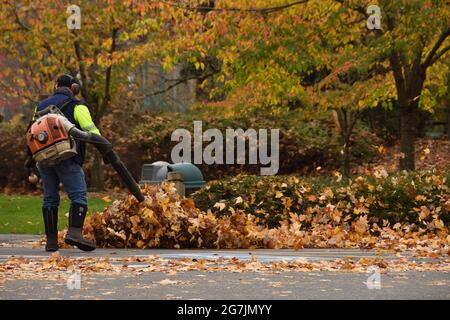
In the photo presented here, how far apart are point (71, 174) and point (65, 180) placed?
11cm

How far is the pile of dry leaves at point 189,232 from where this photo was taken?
503 inches

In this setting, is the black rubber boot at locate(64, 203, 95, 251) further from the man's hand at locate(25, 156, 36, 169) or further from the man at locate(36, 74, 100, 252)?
the man's hand at locate(25, 156, 36, 169)

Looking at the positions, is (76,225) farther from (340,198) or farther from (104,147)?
(340,198)

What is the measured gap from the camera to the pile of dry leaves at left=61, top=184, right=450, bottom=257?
41.9 feet

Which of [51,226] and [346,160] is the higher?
[346,160]

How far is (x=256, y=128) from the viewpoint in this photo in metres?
28.2

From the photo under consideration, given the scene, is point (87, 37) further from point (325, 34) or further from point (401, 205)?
point (401, 205)

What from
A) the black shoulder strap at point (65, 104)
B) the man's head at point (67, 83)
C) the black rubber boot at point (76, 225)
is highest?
the man's head at point (67, 83)

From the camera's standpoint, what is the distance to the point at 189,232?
12852 millimetres

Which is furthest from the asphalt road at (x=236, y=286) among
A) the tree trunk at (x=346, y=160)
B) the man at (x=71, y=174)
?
the tree trunk at (x=346, y=160)

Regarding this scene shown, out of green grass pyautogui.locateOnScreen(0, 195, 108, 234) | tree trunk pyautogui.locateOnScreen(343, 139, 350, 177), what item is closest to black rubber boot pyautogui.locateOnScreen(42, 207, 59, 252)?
green grass pyautogui.locateOnScreen(0, 195, 108, 234)

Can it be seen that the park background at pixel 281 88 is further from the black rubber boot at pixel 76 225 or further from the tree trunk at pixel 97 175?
the black rubber boot at pixel 76 225

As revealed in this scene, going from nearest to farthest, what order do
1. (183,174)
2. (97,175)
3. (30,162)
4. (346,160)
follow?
(30,162) < (183,174) < (346,160) < (97,175)

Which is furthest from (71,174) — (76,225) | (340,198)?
(340,198)
